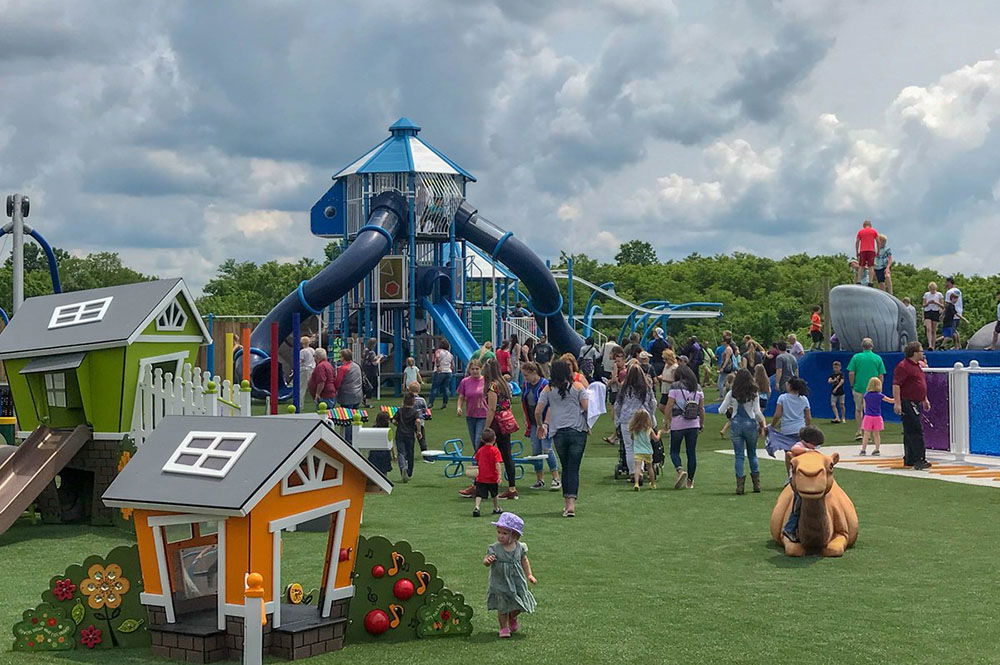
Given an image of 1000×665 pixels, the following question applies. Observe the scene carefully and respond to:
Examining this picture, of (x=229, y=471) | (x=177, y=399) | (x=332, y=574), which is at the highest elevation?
(x=177, y=399)

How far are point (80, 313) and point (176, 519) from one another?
705 centimetres

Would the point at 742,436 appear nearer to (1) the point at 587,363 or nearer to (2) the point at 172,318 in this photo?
(2) the point at 172,318

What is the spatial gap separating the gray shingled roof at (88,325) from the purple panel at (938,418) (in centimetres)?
1115

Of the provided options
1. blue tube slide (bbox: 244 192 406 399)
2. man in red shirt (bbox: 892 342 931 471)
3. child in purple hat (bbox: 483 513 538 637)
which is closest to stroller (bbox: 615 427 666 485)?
man in red shirt (bbox: 892 342 931 471)

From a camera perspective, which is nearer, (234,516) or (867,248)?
(234,516)

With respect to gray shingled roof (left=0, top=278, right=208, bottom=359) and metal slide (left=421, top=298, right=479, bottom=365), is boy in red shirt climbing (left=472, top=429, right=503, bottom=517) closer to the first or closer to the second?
gray shingled roof (left=0, top=278, right=208, bottom=359)

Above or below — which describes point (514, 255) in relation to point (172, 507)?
above

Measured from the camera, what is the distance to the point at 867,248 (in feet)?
91.9

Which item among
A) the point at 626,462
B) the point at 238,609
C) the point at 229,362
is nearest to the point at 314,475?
the point at 238,609

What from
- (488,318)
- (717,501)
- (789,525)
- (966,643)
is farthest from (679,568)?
(488,318)

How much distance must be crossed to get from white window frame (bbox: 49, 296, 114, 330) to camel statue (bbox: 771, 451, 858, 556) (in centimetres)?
752

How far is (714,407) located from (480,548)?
17.3 meters

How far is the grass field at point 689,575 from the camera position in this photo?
8.04 meters

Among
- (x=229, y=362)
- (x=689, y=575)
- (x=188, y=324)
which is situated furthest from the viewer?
(x=229, y=362)
